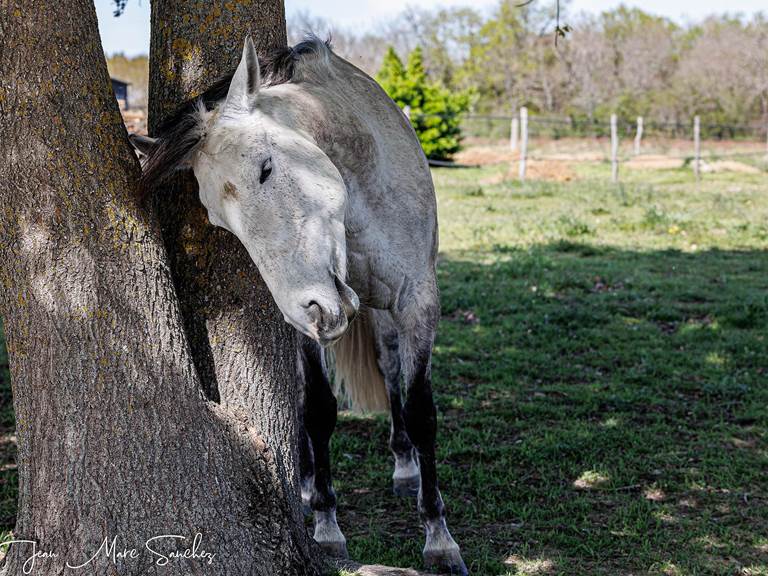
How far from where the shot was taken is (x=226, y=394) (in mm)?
2730

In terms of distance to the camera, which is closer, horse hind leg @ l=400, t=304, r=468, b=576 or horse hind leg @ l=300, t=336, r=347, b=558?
horse hind leg @ l=400, t=304, r=468, b=576

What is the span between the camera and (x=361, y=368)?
4.37 m

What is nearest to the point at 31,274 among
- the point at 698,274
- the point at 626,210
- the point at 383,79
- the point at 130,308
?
the point at 130,308

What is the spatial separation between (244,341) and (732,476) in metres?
2.68

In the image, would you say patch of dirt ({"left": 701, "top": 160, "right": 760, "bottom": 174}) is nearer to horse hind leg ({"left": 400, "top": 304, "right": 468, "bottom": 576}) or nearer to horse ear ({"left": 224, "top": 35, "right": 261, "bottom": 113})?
horse hind leg ({"left": 400, "top": 304, "right": 468, "bottom": 576})

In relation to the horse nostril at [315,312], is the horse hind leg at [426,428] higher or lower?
lower

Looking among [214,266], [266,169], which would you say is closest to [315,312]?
[266,169]

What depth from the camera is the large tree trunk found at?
233cm

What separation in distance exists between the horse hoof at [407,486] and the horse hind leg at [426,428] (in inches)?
24.8

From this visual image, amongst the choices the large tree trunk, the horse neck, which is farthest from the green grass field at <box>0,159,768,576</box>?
the horse neck

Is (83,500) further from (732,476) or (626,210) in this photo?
(626,210)

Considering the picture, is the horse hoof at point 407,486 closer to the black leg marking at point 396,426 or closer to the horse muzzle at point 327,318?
the black leg marking at point 396,426
